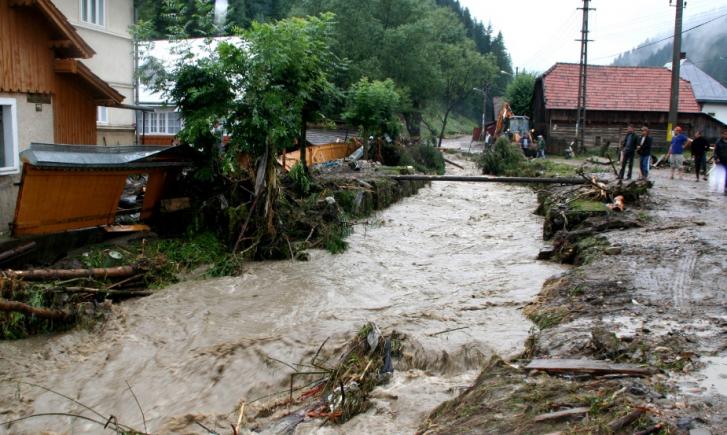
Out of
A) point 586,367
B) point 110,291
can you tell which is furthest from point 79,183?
point 586,367

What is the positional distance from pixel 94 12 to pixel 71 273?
16255 mm

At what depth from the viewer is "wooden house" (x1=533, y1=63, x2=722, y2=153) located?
140 ft

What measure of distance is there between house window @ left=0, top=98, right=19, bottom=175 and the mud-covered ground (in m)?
11.2

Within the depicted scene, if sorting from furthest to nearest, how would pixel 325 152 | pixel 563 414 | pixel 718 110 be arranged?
pixel 718 110
pixel 325 152
pixel 563 414

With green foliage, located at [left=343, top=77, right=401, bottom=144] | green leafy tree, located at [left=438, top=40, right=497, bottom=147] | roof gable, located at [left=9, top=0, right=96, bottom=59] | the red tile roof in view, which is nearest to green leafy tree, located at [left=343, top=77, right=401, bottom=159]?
green foliage, located at [left=343, top=77, right=401, bottom=144]

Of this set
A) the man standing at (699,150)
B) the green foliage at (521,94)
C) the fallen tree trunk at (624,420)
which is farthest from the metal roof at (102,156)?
the green foliage at (521,94)

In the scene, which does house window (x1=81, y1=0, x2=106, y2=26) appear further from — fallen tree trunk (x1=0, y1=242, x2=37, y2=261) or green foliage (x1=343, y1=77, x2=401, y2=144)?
fallen tree trunk (x1=0, y1=242, x2=37, y2=261)

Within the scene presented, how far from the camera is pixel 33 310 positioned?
8.84 m

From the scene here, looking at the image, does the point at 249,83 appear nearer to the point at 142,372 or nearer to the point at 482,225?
the point at 142,372

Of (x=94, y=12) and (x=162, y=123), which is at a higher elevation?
(x=94, y=12)

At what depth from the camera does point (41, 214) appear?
37.8 ft

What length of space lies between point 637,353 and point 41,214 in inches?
401

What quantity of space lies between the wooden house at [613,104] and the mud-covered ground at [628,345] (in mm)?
32335

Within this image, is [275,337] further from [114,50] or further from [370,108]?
[370,108]
